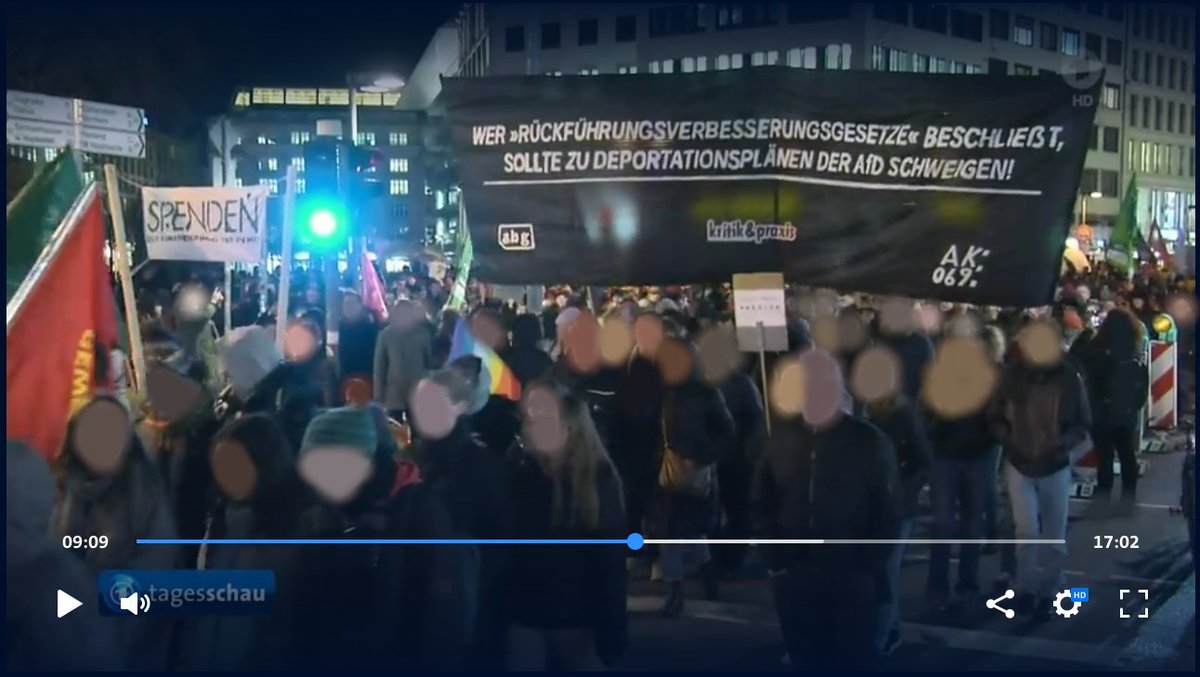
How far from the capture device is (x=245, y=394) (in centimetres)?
577

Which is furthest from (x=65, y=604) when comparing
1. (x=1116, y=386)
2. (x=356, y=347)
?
(x=1116, y=386)

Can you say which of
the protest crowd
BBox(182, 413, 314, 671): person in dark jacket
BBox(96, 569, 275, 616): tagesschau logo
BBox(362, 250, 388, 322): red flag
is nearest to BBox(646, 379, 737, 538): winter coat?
the protest crowd

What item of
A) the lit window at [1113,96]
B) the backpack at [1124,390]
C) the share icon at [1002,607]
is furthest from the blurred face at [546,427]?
the lit window at [1113,96]

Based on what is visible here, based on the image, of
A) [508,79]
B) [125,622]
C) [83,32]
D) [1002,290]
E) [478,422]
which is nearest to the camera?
[125,622]

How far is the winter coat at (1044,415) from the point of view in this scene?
18.2 ft

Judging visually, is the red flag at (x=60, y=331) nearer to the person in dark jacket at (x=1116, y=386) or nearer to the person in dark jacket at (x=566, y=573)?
the person in dark jacket at (x=566, y=573)

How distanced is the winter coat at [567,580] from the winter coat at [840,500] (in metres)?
0.66

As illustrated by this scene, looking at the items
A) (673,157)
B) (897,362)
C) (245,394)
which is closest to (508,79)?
(673,157)

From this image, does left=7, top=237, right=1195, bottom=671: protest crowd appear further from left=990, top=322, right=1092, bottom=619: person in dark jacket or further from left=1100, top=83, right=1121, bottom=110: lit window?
left=1100, top=83, right=1121, bottom=110: lit window

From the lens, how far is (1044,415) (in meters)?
5.57

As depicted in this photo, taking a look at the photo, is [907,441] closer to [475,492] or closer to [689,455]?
[689,455]

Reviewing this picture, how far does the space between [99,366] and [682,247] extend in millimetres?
2286

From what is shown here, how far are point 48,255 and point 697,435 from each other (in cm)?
312

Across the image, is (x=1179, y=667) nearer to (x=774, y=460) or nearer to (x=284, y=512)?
(x=774, y=460)
